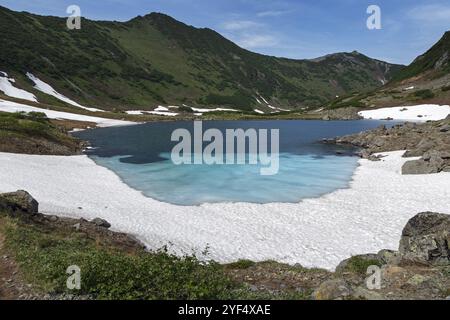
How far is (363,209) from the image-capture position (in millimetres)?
34188

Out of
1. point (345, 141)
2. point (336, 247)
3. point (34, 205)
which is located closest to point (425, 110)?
point (345, 141)

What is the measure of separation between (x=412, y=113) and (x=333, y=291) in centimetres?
17043

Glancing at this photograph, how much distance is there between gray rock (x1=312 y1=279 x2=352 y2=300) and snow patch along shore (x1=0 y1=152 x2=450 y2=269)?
10.6 metres

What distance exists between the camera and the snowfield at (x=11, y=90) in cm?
16375

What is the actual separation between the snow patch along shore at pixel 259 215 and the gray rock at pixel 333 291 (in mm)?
10622

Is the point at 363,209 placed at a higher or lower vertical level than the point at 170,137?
lower

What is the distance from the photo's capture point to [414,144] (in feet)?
219

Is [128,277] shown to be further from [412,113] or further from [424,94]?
[424,94]

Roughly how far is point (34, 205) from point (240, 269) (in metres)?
15.1

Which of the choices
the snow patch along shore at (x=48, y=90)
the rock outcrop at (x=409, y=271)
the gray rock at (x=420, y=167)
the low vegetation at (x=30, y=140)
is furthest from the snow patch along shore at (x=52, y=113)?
the rock outcrop at (x=409, y=271)

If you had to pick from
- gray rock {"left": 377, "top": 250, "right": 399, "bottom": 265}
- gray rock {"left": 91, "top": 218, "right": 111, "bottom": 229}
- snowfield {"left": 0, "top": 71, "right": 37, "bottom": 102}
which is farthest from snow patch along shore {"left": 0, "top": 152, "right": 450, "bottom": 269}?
snowfield {"left": 0, "top": 71, "right": 37, "bottom": 102}

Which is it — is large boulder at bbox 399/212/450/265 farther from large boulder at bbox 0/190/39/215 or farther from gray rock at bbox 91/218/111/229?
large boulder at bbox 0/190/39/215

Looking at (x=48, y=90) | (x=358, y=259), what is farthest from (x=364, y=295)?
(x=48, y=90)

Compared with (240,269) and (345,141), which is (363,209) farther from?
(345,141)
